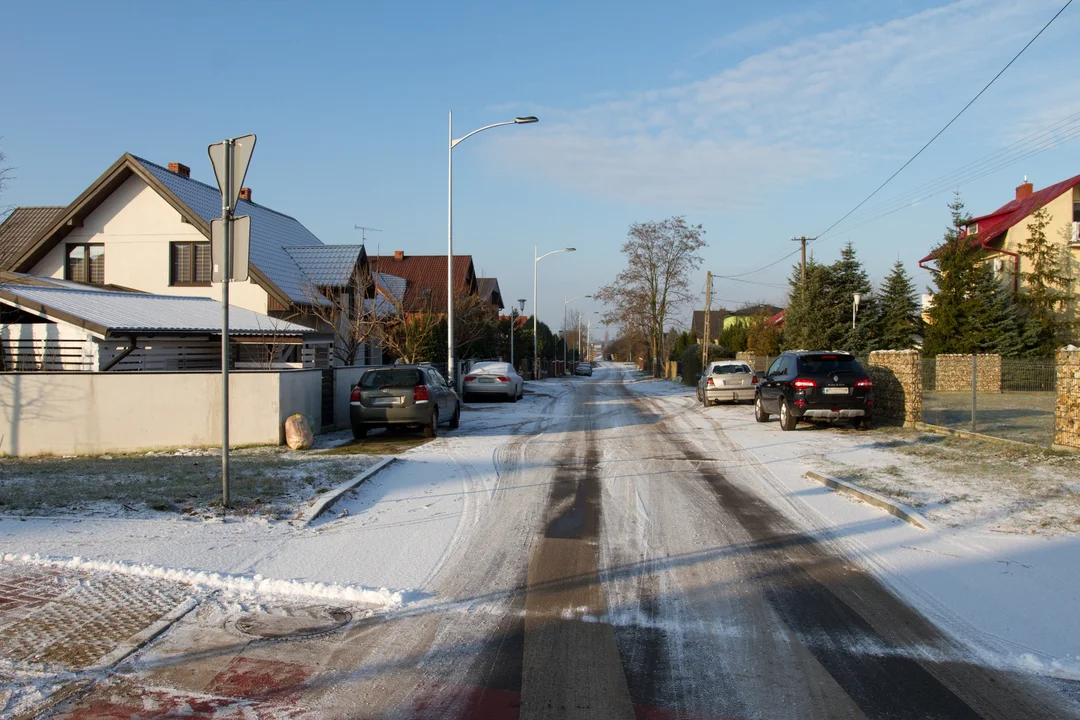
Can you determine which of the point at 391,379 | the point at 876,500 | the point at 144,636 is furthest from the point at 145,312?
the point at 876,500

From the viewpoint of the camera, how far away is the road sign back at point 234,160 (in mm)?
8028

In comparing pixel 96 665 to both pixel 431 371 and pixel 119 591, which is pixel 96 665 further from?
pixel 431 371

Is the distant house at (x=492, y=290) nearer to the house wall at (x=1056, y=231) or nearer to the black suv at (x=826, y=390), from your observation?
the house wall at (x=1056, y=231)

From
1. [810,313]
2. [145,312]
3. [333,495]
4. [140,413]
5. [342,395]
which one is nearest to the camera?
[333,495]

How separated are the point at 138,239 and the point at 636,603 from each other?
24.7 m

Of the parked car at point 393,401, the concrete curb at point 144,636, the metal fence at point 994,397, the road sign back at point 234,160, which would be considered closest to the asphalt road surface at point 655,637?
the concrete curb at point 144,636

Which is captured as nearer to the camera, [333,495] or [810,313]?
[333,495]

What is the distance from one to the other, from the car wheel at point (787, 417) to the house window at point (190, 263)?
1883 cm

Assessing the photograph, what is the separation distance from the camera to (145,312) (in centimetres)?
1992

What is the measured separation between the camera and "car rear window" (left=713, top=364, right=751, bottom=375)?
24.9 m

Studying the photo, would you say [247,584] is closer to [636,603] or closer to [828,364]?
[636,603]

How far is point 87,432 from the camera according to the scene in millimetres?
13867

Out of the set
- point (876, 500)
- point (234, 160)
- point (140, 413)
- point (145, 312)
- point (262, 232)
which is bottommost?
point (876, 500)

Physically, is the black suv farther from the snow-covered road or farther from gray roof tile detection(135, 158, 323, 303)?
gray roof tile detection(135, 158, 323, 303)
